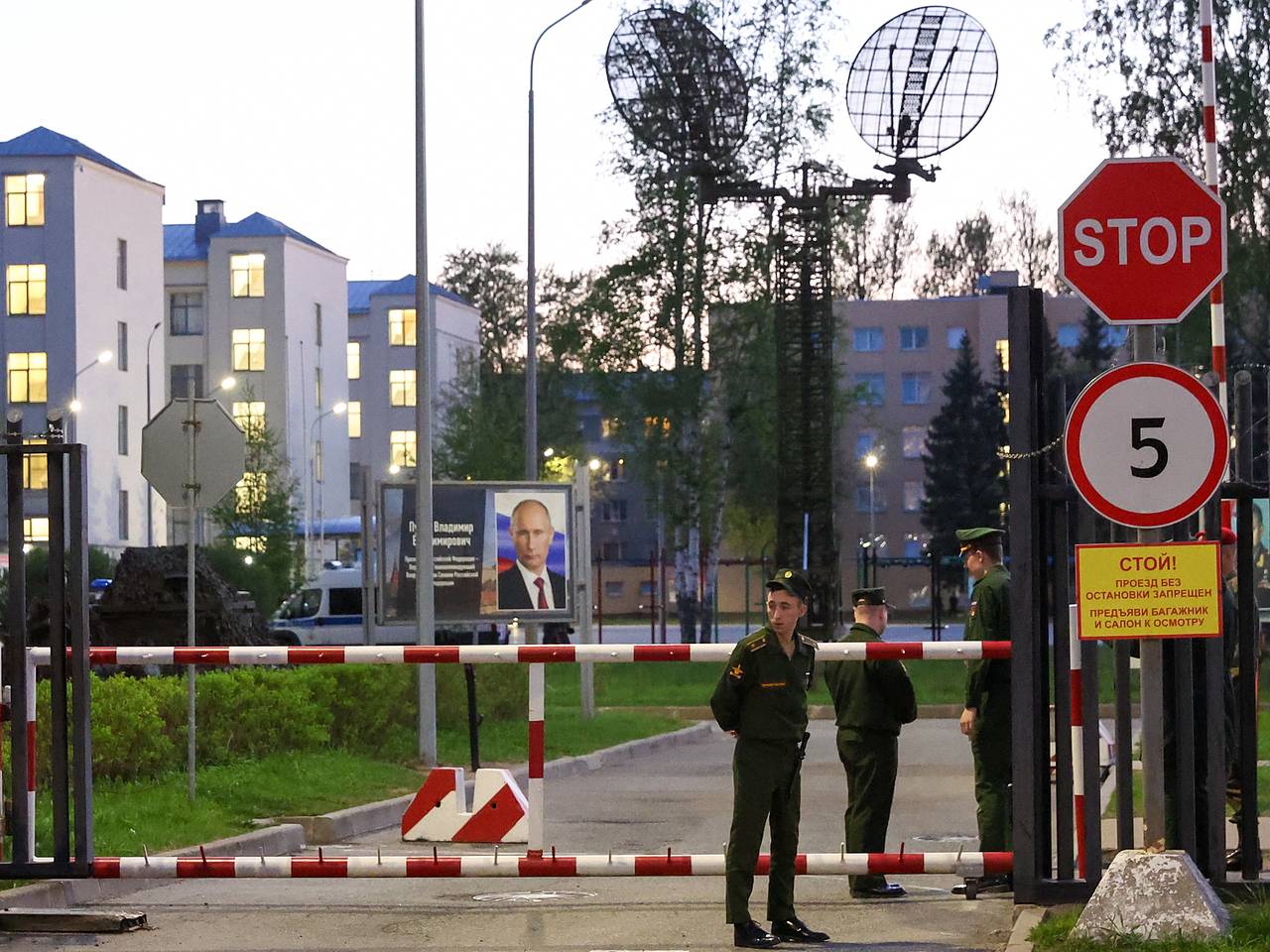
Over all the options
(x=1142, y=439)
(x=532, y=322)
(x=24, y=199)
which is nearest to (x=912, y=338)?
(x=24, y=199)

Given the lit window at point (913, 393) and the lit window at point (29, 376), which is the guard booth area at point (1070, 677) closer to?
the lit window at point (29, 376)

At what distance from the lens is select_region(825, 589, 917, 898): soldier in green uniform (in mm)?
11016

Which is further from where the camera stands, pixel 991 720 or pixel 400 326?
pixel 400 326

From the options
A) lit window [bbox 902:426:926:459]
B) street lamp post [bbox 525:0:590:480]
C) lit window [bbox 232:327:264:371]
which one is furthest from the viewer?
lit window [bbox 902:426:926:459]

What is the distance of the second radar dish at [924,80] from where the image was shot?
1127 inches

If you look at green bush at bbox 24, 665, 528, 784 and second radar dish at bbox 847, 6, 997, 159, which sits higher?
second radar dish at bbox 847, 6, 997, 159

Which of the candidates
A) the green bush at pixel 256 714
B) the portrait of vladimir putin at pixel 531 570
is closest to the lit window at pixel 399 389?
the portrait of vladimir putin at pixel 531 570

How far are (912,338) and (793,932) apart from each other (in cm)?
9673

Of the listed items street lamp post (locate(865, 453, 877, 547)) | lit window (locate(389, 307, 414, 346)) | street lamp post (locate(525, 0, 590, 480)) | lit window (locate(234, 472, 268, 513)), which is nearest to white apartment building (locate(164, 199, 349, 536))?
lit window (locate(389, 307, 414, 346))

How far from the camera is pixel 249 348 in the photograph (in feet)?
264

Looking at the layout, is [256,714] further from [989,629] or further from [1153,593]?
[1153,593]

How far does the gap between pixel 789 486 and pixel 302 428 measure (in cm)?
4835

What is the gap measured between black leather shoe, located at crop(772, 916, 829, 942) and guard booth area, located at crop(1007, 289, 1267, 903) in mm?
966

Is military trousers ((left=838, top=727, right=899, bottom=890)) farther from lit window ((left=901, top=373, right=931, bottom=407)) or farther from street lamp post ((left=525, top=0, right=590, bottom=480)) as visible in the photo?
lit window ((left=901, top=373, right=931, bottom=407))
